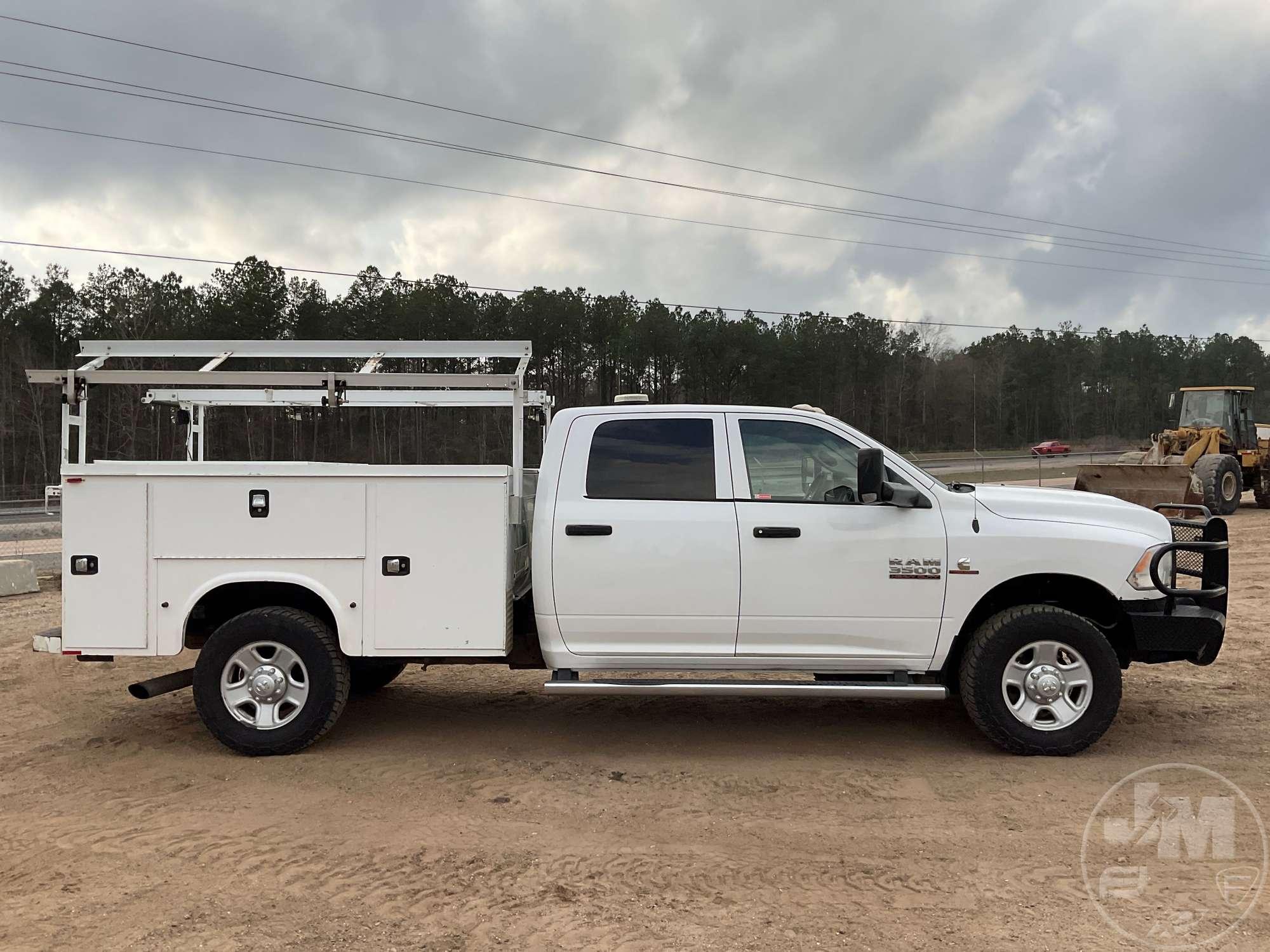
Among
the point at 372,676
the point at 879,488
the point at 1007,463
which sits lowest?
the point at 372,676

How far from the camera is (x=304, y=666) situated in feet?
16.9

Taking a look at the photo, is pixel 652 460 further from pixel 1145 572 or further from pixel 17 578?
pixel 17 578

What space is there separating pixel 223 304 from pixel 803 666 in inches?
1545

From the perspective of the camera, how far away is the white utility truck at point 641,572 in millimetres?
5051

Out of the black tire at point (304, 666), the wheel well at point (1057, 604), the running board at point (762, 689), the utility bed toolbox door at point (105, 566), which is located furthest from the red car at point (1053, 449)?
the utility bed toolbox door at point (105, 566)

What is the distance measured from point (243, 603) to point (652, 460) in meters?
2.72

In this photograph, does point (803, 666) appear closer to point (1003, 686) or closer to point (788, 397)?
point (1003, 686)

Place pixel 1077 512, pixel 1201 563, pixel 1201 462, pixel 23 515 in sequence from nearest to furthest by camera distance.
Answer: pixel 1077 512 < pixel 1201 563 < pixel 1201 462 < pixel 23 515

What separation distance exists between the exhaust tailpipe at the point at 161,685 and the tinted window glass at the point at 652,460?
274 centimetres

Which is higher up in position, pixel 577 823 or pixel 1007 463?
pixel 1007 463

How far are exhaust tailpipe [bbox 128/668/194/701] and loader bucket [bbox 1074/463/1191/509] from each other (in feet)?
50.8

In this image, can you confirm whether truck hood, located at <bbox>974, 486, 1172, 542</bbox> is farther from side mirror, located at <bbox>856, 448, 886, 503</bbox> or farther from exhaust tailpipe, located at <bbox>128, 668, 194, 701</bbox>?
exhaust tailpipe, located at <bbox>128, 668, 194, 701</bbox>

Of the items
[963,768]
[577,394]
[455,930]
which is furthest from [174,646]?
[577,394]

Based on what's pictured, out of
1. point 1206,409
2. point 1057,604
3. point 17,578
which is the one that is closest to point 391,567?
point 1057,604
